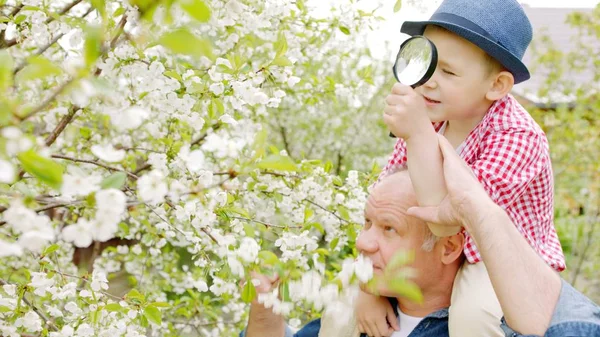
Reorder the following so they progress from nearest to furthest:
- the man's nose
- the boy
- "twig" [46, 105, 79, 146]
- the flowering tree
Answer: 1. the flowering tree
2. the boy
3. the man's nose
4. "twig" [46, 105, 79, 146]

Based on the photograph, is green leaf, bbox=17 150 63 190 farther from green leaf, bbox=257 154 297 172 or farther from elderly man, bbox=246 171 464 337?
elderly man, bbox=246 171 464 337

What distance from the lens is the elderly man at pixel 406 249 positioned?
6.37 feet

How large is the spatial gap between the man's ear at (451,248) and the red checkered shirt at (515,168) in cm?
3

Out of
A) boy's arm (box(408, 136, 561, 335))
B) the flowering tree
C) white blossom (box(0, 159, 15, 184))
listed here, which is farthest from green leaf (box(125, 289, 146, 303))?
white blossom (box(0, 159, 15, 184))

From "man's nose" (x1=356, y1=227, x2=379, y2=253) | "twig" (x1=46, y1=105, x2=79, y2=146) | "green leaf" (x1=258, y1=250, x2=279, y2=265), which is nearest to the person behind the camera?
"green leaf" (x1=258, y1=250, x2=279, y2=265)

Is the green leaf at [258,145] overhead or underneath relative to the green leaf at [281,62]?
overhead

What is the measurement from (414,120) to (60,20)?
107 centimetres

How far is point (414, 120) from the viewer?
1.72 meters

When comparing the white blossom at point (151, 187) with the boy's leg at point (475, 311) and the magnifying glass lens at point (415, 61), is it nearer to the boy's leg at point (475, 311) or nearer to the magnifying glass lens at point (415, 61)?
the magnifying glass lens at point (415, 61)

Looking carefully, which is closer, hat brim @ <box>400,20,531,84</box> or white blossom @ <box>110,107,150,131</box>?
white blossom @ <box>110,107,150,131</box>

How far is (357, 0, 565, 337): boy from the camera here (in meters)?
1.80

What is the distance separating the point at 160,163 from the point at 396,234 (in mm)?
725

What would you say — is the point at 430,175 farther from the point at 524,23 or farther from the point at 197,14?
the point at 197,14

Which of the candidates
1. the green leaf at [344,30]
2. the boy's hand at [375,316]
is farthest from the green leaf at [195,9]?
the green leaf at [344,30]
